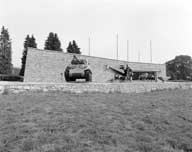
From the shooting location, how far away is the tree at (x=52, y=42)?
29.8m

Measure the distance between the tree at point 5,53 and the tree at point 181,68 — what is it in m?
37.9

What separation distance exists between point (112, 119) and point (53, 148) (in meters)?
1.89

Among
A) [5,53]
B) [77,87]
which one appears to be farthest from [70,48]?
[77,87]

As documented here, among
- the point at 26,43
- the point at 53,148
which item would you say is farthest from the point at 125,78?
the point at 26,43

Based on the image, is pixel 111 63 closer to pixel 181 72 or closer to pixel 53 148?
pixel 53 148

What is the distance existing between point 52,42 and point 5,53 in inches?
317

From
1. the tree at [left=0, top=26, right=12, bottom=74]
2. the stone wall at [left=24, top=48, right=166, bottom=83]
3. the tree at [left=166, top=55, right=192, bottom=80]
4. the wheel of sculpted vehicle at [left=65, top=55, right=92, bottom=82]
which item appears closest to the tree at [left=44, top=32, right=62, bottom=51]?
the tree at [left=0, top=26, right=12, bottom=74]

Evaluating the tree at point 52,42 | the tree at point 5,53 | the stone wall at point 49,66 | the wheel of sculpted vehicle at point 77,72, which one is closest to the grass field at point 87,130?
the wheel of sculpted vehicle at point 77,72

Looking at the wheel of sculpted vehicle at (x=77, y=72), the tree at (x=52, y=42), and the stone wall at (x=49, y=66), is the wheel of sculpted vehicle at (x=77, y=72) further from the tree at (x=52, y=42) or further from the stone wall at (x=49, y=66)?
the tree at (x=52, y=42)

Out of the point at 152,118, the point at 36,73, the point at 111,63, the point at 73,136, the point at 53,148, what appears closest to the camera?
the point at 53,148

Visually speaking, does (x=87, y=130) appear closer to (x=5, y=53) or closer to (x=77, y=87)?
(x=77, y=87)

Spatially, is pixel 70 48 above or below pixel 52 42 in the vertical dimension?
below

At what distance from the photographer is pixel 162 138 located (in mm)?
3406

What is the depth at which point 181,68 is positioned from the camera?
1775 inches
